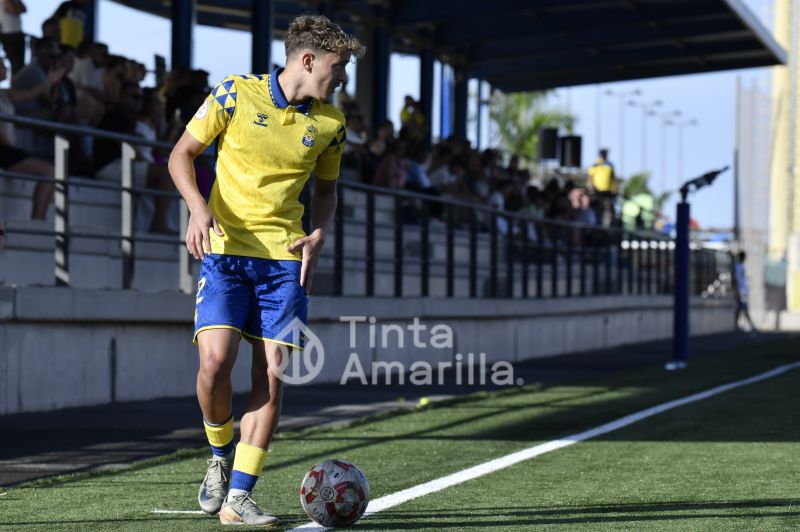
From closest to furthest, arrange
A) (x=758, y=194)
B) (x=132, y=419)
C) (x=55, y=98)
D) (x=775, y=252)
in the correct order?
1. (x=132, y=419)
2. (x=55, y=98)
3. (x=758, y=194)
4. (x=775, y=252)

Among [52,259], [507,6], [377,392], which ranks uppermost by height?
[507,6]

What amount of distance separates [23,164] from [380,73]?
15214mm

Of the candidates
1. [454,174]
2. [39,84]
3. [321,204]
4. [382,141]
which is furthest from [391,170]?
[321,204]

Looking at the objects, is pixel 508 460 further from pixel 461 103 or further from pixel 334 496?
pixel 461 103

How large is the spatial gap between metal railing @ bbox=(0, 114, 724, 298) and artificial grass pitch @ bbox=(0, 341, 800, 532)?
273 centimetres

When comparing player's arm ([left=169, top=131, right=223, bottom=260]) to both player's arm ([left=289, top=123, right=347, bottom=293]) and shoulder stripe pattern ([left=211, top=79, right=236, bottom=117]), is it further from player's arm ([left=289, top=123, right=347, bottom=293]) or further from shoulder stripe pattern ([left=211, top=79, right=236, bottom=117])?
player's arm ([left=289, top=123, right=347, bottom=293])

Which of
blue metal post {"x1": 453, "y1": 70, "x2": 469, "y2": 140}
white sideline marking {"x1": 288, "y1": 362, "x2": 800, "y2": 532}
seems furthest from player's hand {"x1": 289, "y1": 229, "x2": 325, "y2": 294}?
blue metal post {"x1": 453, "y1": 70, "x2": 469, "y2": 140}

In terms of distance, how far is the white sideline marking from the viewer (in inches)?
277

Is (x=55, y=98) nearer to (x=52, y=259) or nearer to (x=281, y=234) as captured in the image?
(x=52, y=259)

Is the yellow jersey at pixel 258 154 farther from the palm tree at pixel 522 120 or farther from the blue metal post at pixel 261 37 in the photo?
the palm tree at pixel 522 120

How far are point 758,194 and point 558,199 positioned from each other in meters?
17.1

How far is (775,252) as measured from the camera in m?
56.2

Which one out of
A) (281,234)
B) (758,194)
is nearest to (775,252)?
(758,194)
